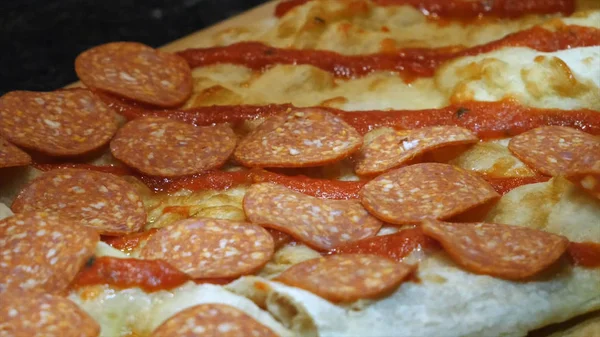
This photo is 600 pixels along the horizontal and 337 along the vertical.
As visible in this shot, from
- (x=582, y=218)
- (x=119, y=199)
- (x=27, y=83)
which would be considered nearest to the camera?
(x=582, y=218)

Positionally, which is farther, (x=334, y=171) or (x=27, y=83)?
(x=27, y=83)

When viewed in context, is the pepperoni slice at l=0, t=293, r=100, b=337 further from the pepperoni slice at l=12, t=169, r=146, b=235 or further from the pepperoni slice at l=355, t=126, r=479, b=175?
the pepperoni slice at l=355, t=126, r=479, b=175

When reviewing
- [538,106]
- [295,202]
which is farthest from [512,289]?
[538,106]

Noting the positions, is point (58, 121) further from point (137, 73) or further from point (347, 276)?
point (347, 276)

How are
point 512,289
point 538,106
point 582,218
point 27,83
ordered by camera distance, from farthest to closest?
point 27,83 < point 538,106 < point 582,218 < point 512,289

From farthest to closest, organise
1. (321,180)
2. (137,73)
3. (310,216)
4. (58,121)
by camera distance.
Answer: (137,73) → (58,121) → (321,180) → (310,216)

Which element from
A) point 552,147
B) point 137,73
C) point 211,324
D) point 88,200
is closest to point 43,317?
point 211,324

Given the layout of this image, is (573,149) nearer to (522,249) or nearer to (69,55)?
(522,249)
